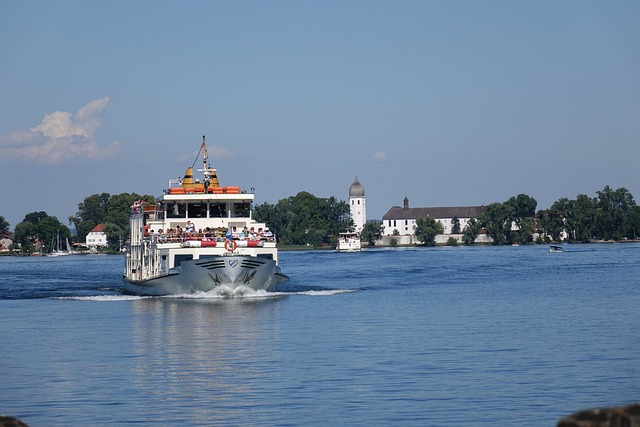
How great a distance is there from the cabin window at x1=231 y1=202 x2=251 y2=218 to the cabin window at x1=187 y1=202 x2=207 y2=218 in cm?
180

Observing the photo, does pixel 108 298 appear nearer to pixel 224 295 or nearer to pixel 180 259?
pixel 180 259

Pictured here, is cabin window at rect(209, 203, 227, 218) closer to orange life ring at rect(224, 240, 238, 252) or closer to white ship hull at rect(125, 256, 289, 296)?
white ship hull at rect(125, 256, 289, 296)

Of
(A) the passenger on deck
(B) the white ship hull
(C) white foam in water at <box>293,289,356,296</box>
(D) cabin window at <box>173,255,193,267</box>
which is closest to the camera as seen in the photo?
(B) the white ship hull

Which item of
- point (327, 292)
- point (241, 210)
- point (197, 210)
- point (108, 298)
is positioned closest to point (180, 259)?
point (197, 210)

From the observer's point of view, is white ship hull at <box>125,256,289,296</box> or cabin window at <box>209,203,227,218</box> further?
cabin window at <box>209,203,227,218</box>

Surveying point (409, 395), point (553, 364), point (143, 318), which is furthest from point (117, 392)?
point (143, 318)

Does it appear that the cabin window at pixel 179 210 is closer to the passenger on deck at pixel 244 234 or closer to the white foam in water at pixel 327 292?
the passenger on deck at pixel 244 234

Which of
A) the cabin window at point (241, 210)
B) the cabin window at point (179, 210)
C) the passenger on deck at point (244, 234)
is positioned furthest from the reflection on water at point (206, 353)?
the cabin window at point (241, 210)

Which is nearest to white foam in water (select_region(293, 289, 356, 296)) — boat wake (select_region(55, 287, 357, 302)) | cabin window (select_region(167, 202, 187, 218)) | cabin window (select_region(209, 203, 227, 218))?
boat wake (select_region(55, 287, 357, 302))

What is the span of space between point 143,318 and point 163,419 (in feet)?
90.2

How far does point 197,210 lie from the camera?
69.2 meters

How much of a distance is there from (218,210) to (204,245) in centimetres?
698

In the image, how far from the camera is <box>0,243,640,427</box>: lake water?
85.6 ft

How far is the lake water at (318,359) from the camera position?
1027 inches
